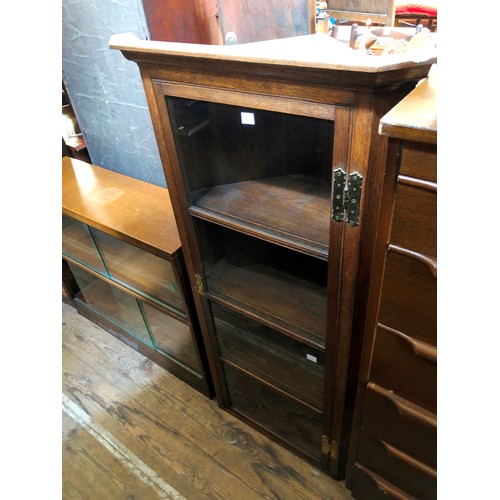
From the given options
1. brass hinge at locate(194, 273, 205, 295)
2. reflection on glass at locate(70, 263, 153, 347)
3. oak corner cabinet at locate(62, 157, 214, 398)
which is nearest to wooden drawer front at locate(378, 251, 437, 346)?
brass hinge at locate(194, 273, 205, 295)

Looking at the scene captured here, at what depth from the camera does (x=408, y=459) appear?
947mm

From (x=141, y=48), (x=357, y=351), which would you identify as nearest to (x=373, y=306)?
(x=357, y=351)

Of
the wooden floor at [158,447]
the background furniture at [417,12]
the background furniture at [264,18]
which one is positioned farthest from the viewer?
the background furniture at [417,12]

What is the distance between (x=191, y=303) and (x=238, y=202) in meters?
0.50

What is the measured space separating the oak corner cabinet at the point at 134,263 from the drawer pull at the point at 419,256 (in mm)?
734

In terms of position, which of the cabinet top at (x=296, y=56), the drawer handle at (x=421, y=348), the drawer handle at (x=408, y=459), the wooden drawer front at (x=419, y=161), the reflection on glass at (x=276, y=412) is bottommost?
the reflection on glass at (x=276, y=412)

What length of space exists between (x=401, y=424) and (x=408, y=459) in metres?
0.13

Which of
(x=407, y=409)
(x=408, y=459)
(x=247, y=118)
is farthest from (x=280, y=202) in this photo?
(x=408, y=459)

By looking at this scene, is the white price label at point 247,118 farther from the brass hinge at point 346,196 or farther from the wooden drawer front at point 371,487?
the wooden drawer front at point 371,487

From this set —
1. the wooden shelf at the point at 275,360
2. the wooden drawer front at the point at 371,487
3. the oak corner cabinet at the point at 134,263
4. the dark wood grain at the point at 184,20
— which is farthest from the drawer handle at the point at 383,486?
the dark wood grain at the point at 184,20

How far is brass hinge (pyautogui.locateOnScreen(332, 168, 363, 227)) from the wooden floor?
3.52 feet

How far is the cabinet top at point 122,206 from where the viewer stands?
1.26 metres

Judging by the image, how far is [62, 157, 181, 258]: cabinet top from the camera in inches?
49.7
